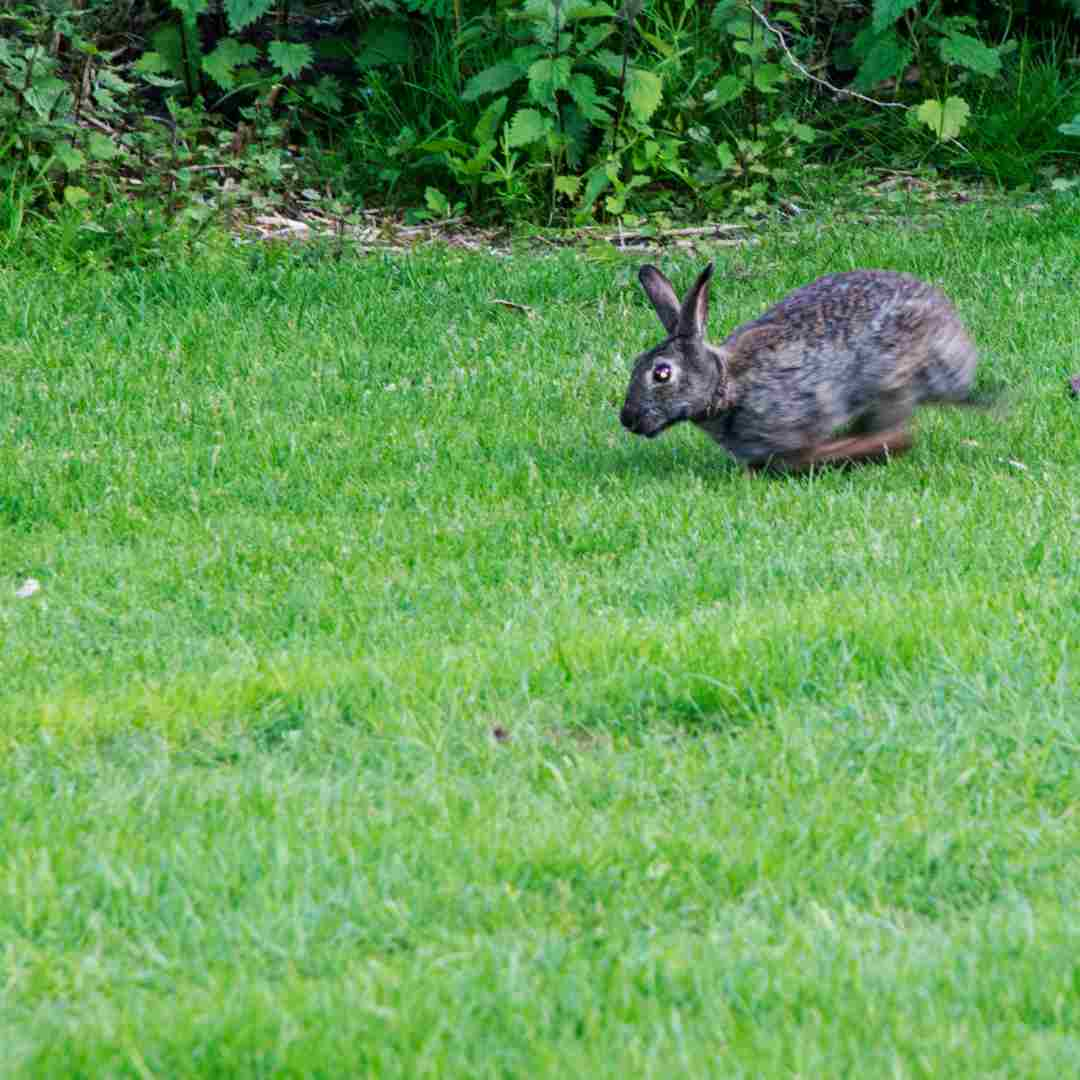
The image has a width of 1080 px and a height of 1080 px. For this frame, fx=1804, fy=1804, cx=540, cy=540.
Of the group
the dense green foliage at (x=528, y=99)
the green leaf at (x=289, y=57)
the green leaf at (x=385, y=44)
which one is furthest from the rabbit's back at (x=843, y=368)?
the green leaf at (x=385, y=44)

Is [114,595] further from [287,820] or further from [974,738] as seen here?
[974,738]

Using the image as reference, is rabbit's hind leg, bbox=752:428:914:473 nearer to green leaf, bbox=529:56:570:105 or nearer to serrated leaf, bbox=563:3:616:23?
green leaf, bbox=529:56:570:105

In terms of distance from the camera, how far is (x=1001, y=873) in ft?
11.7

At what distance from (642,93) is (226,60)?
2733 millimetres

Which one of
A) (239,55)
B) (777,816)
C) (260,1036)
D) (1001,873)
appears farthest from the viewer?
(239,55)

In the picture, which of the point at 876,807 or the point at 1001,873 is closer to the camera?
the point at 1001,873

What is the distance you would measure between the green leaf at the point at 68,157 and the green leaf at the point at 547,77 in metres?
2.63

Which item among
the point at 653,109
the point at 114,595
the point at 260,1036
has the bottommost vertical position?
the point at 114,595

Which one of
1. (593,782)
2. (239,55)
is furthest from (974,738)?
(239,55)

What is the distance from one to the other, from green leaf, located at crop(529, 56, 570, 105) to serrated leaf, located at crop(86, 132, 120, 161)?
97.0 inches

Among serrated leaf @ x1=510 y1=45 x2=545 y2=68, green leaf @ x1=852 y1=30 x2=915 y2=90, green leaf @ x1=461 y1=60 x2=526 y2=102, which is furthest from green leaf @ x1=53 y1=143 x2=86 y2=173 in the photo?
green leaf @ x1=852 y1=30 x2=915 y2=90

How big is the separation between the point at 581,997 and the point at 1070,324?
595cm

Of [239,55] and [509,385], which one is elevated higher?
[239,55]

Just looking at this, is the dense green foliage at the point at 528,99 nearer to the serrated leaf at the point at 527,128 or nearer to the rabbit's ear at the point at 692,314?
the serrated leaf at the point at 527,128
